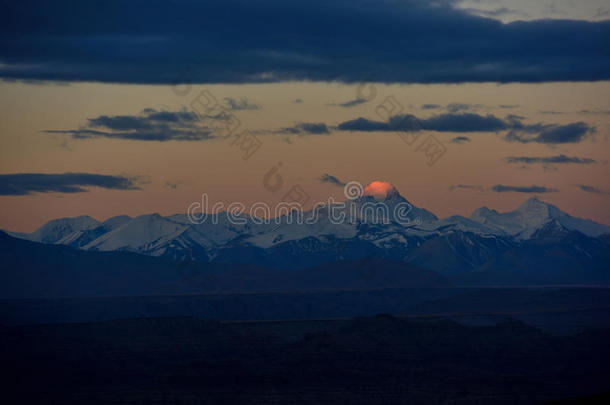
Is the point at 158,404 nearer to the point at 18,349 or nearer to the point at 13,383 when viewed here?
the point at 13,383

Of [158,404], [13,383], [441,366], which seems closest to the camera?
[158,404]

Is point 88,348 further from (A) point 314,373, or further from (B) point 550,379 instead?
(B) point 550,379

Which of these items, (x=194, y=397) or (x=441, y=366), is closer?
(x=194, y=397)

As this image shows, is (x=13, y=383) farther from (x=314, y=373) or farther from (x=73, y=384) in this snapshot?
(x=314, y=373)

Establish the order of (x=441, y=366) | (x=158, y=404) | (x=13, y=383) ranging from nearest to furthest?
(x=158, y=404), (x=13, y=383), (x=441, y=366)

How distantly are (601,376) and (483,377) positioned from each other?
70.7ft

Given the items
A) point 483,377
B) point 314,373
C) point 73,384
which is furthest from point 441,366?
point 73,384

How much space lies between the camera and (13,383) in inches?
6914

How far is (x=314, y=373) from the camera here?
179125 millimetres

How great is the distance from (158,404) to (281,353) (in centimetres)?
3704

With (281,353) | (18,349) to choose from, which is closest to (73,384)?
(18,349)

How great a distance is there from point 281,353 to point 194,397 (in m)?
31.1

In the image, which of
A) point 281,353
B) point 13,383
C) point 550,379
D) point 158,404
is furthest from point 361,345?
point 13,383

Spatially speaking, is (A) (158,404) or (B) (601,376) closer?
(A) (158,404)
